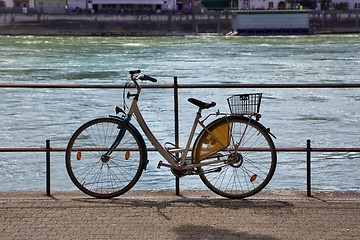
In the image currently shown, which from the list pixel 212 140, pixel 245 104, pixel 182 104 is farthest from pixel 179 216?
pixel 182 104

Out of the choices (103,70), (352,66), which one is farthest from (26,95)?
(352,66)

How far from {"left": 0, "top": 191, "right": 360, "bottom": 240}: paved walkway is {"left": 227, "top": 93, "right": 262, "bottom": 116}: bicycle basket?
0.55 metres

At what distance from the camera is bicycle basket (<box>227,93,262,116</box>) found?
4.79 m

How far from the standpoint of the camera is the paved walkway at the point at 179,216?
4195 millimetres

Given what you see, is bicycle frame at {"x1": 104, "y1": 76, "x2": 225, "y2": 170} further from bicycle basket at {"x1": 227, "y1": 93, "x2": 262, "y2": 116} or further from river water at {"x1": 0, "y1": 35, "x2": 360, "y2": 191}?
river water at {"x1": 0, "y1": 35, "x2": 360, "y2": 191}

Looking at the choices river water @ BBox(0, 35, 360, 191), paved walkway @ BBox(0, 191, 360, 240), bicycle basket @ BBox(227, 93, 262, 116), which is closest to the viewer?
paved walkway @ BBox(0, 191, 360, 240)

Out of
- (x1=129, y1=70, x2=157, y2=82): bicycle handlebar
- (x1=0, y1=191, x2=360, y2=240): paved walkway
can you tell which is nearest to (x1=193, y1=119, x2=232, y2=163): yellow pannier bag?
(x1=0, y1=191, x2=360, y2=240): paved walkway

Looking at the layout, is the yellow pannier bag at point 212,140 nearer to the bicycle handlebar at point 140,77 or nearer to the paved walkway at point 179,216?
the paved walkway at point 179,216

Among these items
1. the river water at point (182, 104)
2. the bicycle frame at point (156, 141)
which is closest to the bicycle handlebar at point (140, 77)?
the bicycle frame at point (156, 141)

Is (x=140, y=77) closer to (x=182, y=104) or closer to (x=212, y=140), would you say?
(x=212, y=140)

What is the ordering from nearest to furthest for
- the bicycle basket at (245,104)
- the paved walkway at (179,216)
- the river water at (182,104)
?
1. the paved walkway at (179,216)
2. the bicycle basket at (245,104)
3. the river water at (182,104)

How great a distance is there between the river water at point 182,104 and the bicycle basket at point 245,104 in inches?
219

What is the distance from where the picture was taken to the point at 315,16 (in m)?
76.6

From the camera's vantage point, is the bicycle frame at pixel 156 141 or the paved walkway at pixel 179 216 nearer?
the paved walkway at pixel 179 216
